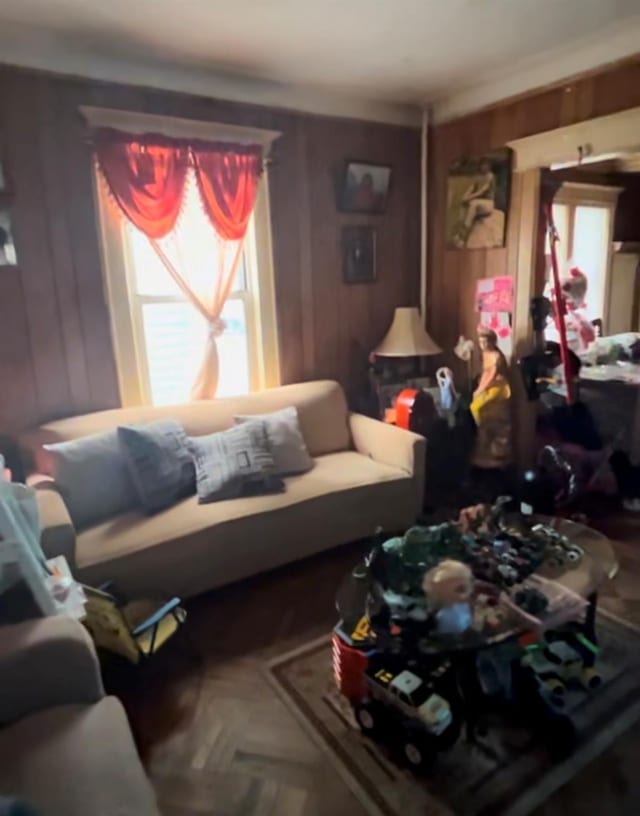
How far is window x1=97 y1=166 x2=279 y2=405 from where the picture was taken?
290 centimetres

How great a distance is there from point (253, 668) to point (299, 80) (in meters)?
2.89

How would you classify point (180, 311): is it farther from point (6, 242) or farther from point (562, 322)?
point (562, 322)

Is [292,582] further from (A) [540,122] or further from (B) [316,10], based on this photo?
(A) [540,122]

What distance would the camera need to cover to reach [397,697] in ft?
5.32

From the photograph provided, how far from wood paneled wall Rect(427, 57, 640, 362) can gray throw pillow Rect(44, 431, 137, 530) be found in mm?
2254

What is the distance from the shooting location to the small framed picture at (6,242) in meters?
2.54

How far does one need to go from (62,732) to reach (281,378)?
7.74ft

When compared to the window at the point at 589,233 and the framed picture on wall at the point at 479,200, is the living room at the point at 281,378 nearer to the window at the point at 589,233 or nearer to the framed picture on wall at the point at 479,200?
the framed picture on wall at the point at 479,200

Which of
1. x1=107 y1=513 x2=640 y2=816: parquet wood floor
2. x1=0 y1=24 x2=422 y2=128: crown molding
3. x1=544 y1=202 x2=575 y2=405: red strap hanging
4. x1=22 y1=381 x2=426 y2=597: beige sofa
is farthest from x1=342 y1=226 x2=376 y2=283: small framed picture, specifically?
x1=107 y1=513 x2=640 y2=816: parquet wood floor

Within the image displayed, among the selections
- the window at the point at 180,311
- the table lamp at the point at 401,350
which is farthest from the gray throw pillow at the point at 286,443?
the table lamp at the point at 401,350

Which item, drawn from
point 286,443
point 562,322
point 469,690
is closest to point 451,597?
point 469,690

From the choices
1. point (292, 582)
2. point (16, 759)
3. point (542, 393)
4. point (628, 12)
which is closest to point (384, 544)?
point (292, 582)

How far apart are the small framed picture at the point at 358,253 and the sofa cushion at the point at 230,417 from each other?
2.35ft

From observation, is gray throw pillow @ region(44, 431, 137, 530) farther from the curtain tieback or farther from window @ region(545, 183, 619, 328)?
window @ region(545, 183, 619, 328)
